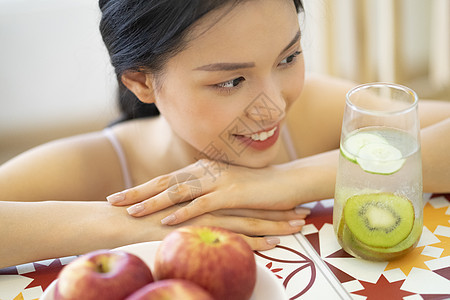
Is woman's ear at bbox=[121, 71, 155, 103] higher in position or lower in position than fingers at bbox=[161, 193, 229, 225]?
higher

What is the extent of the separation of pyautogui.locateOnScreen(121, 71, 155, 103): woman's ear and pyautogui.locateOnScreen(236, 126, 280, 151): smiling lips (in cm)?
21

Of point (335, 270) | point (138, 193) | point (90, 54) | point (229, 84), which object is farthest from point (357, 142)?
point (90, 54)

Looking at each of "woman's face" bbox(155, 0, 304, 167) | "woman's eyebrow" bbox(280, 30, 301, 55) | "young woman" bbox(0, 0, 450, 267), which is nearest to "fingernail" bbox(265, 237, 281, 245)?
"young woman" bbox(0, 0, 450, 267)

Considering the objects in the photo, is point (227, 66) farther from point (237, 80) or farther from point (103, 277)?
point (103, 277)

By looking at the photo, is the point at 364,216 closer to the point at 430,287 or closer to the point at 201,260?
the point at 430,287

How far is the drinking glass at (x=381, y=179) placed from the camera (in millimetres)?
767

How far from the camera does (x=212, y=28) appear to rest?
94 centimetres

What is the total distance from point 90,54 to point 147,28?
68.1 inches

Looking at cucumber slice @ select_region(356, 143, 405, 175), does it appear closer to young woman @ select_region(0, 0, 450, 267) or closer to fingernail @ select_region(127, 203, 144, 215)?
young woman @ select_region(0, 0, 450, 267)

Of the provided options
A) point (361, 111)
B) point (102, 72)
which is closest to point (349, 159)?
point (361, 111)

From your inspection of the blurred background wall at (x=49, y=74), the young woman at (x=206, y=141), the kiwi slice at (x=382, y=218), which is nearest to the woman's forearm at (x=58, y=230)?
the young woman at (x=206, y=141)

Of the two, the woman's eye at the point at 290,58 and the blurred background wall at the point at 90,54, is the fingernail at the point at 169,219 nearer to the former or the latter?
the woman's eye at the point at 290,58

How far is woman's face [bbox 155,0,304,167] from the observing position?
934 millimetres

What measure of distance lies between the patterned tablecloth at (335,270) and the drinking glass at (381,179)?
0.03m
